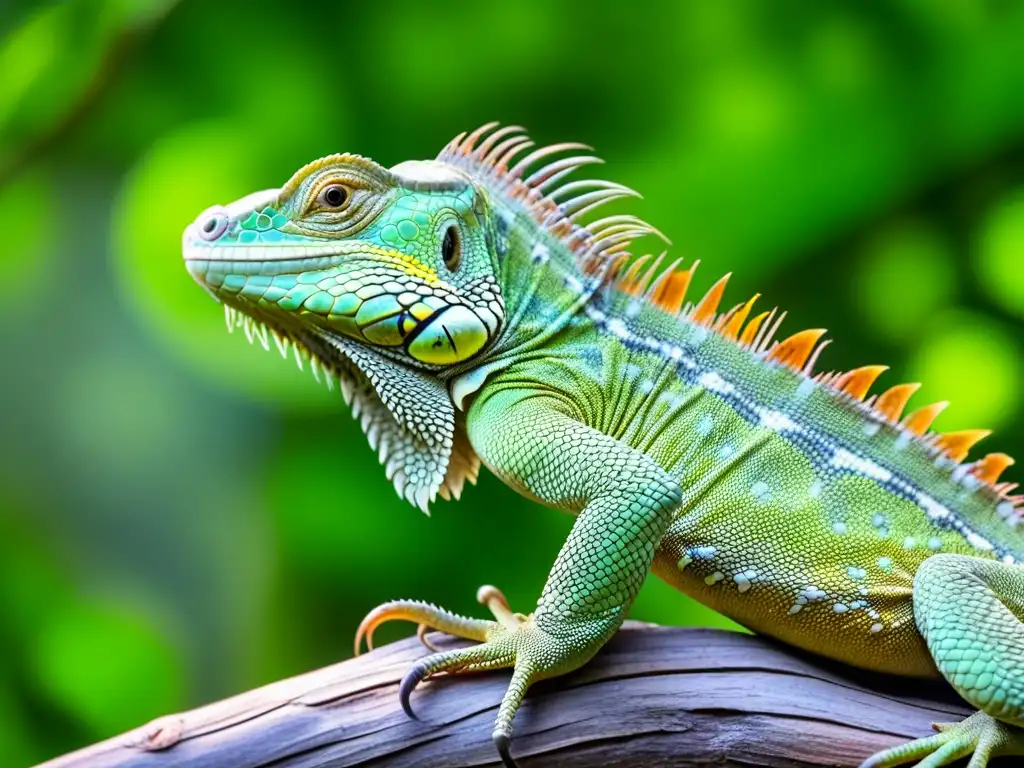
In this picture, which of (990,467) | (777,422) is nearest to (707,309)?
(777,422)

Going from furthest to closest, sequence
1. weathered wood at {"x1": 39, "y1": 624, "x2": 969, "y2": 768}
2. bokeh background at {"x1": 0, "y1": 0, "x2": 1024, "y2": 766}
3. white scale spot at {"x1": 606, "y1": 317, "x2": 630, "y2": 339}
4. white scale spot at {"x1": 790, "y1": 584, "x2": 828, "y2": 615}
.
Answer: bokeh background at {"x1": 0, "y1": 0, "x2": 1024, "y2": 766}
white scale spot at {"x1": 606, "y1": 317, "x2": 630, "y2": 339}
white scale spot at {"x1": 790, "y1": 584, "x2": 828, "y2": 615}
weathered wood at {"x1": 39, "y1": 624, "x2": 969, "y2": 768}

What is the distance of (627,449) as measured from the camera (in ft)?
7.77

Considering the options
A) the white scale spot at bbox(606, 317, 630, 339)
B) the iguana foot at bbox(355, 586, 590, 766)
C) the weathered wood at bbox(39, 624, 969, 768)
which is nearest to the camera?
the iguana foot at bbox(355, 586, 590, 766)

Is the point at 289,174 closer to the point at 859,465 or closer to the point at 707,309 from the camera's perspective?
the point at 707,309

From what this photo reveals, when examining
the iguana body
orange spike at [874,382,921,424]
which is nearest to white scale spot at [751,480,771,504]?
the iguana body

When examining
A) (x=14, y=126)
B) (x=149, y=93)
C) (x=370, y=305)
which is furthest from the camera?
(x=149, y=93)

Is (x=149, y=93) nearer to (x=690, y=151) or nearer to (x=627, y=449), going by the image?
(x=690, y=151)

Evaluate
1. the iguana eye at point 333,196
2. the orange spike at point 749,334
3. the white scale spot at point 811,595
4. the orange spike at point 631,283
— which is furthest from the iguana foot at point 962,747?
the iguana eye at point 333,196

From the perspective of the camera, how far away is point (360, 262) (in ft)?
8.22

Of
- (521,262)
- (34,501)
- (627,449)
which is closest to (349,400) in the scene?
(521,262)

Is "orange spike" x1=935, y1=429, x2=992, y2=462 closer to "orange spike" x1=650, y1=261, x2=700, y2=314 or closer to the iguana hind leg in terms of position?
the iguana hind leg

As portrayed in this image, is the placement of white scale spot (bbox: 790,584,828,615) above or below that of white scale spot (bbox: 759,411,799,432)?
below

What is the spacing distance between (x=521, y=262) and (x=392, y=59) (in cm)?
298

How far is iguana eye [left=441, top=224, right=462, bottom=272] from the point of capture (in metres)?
2.59
